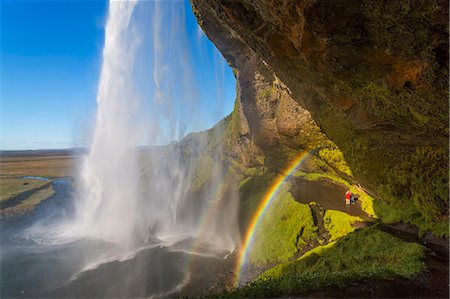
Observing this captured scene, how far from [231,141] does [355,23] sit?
27.0 m

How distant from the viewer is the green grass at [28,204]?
99.1ft

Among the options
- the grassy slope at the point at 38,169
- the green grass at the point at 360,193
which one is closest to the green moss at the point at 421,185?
the green grass at the point at 360,193

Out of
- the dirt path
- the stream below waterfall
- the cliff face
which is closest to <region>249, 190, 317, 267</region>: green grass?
the stream below waterfall

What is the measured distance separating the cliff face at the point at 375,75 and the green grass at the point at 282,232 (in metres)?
7.84

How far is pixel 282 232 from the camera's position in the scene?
20703 millimetres

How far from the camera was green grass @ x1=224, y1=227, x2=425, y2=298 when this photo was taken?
746 centimetres

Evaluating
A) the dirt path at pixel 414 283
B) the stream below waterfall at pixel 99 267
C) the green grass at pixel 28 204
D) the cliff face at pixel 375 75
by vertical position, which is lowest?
the stream below waterfall at pixel 99 267

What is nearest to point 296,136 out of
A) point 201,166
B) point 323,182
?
point 323,182

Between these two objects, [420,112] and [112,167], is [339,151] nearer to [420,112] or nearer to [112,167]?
[420,112]

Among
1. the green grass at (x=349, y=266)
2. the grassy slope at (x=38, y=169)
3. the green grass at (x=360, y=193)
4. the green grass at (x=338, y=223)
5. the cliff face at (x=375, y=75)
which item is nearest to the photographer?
the cliff face at (x=375, y=75)

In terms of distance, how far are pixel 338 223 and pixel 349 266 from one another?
882 centimetres

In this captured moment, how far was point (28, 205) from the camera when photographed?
112 ft

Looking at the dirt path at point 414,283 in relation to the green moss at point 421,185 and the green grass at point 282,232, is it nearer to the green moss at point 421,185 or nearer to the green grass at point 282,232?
the green moss at point 421,185

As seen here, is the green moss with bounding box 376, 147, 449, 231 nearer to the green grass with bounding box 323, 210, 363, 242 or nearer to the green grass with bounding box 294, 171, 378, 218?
the green grass with bounding box 294, 171, 378, 218
